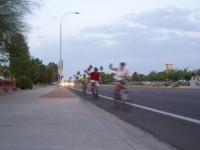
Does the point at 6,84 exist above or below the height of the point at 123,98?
above

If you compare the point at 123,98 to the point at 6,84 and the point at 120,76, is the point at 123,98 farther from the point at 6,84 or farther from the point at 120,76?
the point at 6,84

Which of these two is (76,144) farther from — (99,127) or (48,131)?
(99,127)

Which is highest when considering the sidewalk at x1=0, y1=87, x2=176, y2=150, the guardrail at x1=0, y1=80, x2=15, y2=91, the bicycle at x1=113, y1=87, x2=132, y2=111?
the guardrail at x1=0, y1=80, x2=15, y2=91

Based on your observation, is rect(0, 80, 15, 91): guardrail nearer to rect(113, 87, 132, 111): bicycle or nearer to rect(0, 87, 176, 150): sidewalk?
rect(113, 87, 132, 111): bicycle

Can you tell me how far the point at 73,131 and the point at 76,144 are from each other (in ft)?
4.59

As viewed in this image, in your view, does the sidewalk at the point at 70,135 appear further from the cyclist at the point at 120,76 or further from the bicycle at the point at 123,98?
the cyclist at the point at 120,76

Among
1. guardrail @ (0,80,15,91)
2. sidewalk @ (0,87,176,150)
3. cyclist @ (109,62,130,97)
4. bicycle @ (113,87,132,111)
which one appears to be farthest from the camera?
guardrail @ (0,80,15,91)

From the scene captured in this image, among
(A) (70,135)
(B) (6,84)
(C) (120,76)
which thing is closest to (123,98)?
(C) (120,76)

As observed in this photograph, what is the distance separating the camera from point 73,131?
7891 millimetres

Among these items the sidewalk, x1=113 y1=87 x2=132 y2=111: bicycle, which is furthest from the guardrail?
the sidewalk

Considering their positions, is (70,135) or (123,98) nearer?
(70,135)

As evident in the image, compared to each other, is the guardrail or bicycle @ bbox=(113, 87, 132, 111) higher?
the guardrail

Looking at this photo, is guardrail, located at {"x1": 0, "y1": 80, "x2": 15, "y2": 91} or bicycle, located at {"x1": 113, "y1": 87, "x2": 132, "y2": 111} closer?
bicycle, located at {"x1": 113, "y1": 87, "x2": 132, "y2": 111}

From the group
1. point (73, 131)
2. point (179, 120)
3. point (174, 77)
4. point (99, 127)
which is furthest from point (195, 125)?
point (174, 77)
